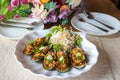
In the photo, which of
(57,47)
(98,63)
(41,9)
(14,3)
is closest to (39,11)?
(41,9)

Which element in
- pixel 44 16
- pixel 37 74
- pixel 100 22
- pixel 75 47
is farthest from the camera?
pixel 100 22

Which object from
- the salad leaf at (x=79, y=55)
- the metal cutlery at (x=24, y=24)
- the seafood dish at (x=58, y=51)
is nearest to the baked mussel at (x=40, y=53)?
the seafood dish at (x=58, y=51)

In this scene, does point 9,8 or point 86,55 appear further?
point 9,8

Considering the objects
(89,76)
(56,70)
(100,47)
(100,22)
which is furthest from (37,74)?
(100,22)

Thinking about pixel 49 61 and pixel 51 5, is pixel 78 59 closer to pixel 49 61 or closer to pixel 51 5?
pixel 49 61

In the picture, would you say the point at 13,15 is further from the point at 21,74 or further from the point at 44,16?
the point at 21,74

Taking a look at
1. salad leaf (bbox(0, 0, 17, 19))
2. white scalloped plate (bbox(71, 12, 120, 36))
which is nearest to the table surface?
white scalloped plate (bbox(71, 12, 120, 36))
